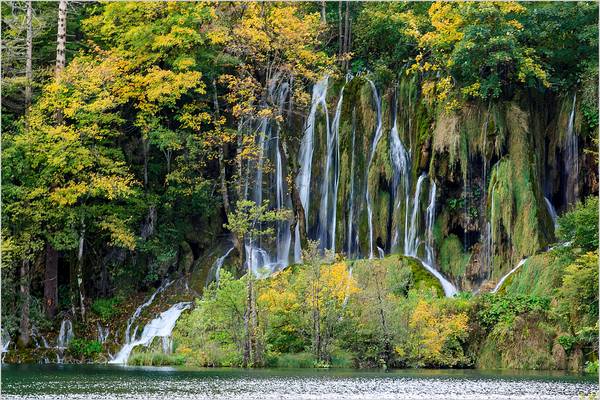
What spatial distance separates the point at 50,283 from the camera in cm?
4144

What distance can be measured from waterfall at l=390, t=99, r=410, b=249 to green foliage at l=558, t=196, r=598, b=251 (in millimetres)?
8910

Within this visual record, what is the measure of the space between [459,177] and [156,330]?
12.5m

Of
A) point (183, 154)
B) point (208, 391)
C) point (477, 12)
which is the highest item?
point (477, 12)

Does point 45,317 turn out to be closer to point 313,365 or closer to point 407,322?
point 313,365

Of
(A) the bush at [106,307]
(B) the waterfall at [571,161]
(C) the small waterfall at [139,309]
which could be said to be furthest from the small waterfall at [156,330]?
(B) the waterfall at [571,161]

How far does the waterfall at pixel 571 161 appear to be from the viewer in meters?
38.1

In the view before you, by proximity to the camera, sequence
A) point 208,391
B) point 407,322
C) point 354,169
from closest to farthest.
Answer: point 208,391
point 407,322
point 354,169

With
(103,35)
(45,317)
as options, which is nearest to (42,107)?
(103,35)

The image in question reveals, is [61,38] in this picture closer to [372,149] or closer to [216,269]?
[216,269]

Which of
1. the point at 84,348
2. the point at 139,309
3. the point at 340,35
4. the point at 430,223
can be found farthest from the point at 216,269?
the point at 340,35

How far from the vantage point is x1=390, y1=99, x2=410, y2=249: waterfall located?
39541mm

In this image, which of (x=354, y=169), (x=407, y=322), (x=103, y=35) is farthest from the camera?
(x=103, y=35)

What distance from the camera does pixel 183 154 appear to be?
43750 millimetres

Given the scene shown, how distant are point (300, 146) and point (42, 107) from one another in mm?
10251
